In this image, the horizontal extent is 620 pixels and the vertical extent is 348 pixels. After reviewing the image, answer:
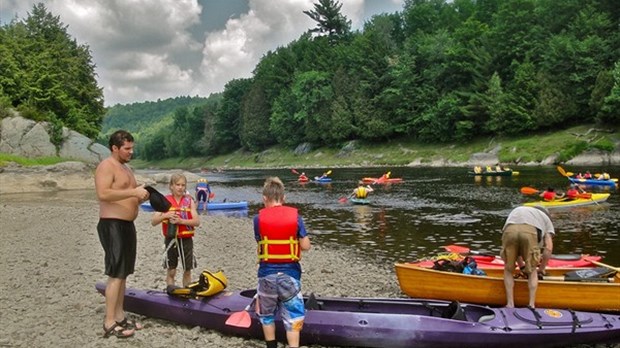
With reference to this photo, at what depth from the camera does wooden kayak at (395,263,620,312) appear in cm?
772

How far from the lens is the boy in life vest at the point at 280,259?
569cm

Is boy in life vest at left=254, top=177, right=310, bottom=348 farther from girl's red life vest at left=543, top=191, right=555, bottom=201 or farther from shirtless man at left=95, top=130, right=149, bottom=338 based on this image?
girl's red life vest at left=543, top=191, right=555, bottom=201

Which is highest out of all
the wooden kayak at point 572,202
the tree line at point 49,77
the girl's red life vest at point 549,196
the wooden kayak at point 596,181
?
the tree line at point 49,77

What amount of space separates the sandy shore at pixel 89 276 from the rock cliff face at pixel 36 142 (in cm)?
2563

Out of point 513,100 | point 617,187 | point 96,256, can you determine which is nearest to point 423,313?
point 96,256

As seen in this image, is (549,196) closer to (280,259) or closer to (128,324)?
(280,259)

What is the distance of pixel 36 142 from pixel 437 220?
38756mm

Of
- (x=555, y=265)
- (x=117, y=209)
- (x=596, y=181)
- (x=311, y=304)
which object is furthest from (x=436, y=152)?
(x=117, y=209)

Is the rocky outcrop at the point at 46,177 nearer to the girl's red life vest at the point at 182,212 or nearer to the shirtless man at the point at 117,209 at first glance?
the girl's red life vest at the point at 182,212

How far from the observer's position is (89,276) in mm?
10586

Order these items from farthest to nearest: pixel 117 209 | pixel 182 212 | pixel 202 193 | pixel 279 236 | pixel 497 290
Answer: pixel 202 193, pixel 497 290, pixel 182 212, pixel 117 209, pixel 279 236

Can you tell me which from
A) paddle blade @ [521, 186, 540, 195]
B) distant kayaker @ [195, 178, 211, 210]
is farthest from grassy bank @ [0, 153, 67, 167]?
paddle blade @ [521, 186, 540, 195]

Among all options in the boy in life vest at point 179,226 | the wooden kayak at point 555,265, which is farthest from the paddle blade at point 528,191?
the boy in life vest at point 179,226

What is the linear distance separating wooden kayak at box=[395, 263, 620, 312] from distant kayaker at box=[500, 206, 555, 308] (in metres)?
0.18
